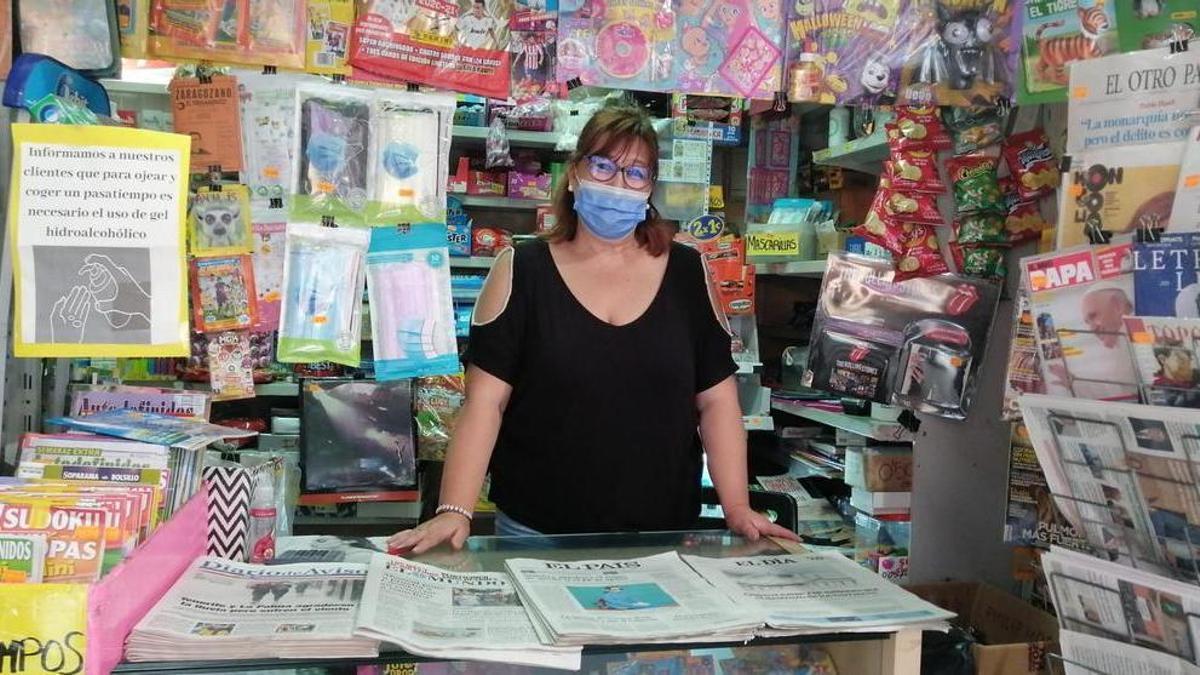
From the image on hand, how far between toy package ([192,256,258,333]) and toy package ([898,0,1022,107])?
164 cm

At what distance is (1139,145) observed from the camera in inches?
55.9

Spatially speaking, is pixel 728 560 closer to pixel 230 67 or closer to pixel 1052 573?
pixel 1052 573

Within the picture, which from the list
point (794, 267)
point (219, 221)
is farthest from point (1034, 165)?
point (219, 221)

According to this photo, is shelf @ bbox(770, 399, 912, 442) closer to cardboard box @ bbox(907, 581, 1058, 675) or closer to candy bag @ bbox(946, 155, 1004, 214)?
cardboard box @ bbox(907, 581, 1058, 675)

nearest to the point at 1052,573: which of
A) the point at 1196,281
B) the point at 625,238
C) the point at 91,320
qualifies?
the point at 1196,281

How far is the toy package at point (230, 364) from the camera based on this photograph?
224 centimetres

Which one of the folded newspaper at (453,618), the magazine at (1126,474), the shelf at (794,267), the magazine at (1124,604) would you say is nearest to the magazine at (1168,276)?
the magazine at (1126,474)

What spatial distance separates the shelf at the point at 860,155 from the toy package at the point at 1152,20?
0.94m

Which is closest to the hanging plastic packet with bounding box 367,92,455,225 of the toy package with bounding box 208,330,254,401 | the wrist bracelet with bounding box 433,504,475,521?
the toy package with bounding box 208,330,254,401

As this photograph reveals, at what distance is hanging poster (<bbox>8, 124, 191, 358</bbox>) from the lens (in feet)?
4.52

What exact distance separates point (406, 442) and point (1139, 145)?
280 cm

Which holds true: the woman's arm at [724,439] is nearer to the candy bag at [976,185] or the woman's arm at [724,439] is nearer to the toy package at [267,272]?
the candy bag at [976,185]

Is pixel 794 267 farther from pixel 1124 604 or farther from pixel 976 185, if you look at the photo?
pixel 1124 604

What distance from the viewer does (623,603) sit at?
4.32 feet
